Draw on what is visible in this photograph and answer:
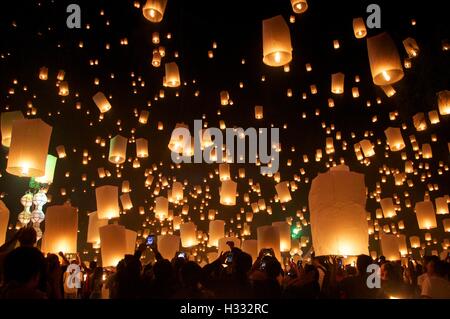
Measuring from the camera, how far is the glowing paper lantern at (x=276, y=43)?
4551mm

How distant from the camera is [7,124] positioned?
6102 millimetres

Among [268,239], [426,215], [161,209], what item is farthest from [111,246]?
[426,215]

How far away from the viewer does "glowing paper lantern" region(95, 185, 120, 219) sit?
7.28 metres

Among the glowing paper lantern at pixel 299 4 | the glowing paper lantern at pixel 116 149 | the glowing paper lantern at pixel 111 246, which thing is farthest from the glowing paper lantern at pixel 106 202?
the glowing paper lantern at pixel 299 4

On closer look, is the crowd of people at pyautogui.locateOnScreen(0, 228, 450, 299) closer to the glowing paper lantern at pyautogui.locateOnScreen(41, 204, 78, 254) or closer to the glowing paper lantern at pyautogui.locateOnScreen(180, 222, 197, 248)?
the glowing paper lantern at pyautogui.locateOnScreen(41, 204, 78, 254)

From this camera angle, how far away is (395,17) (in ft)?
34.0

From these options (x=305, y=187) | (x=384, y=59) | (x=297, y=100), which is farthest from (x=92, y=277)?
(x=305, y=187)

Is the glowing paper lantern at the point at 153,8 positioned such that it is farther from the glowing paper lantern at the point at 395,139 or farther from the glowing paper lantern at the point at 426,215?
the glowing paper lantern at the point at 426,215

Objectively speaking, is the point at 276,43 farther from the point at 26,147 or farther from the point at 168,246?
the point at 168,246

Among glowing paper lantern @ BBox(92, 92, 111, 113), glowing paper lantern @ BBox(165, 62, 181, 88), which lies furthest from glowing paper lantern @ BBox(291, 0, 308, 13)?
glowing paper lantern @ BBox(92, 92, 111, 113)

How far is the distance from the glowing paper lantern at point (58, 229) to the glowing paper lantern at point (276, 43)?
2.78m

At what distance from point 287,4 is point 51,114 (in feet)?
23.2

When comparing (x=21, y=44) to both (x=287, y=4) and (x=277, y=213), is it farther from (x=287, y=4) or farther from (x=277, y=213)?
(x=277, y=213)

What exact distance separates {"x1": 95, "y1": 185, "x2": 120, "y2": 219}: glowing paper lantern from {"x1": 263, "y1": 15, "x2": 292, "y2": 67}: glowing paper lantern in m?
3.89
